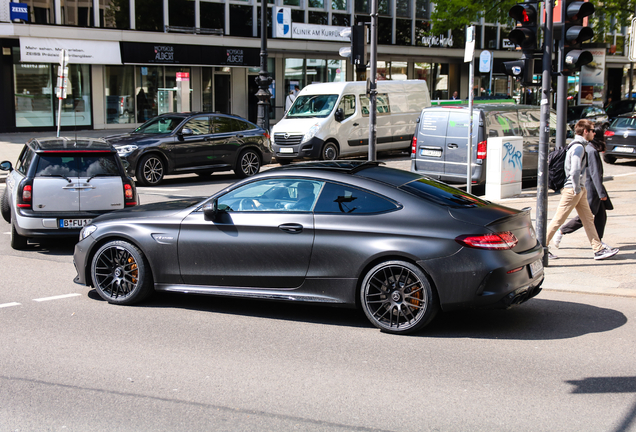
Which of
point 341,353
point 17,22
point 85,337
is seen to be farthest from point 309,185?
point 17,22

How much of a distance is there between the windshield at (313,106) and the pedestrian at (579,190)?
40.8ft

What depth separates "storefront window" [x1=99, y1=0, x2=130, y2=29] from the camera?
28.4 m

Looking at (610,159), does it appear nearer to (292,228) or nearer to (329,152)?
(329,152)

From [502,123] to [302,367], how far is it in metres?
11.6

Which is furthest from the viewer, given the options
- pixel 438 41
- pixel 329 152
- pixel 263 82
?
pixel 438 41

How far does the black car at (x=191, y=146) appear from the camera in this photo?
16.5m

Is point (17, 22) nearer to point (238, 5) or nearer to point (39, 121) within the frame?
point (39, 121)

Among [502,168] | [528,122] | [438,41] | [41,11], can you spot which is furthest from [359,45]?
[438,41]

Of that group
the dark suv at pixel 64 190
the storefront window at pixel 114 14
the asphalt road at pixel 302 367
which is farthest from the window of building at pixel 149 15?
the asphalt road at pixel 302 367

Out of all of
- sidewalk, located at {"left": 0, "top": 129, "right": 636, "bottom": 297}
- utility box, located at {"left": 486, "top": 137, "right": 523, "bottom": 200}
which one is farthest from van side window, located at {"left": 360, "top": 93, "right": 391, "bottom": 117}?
utility box, located at {"left": 486, "top": 137, "right": 523, "bottom": 200}

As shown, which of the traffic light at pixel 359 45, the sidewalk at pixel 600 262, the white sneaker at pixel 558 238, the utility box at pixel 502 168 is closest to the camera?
the sidewalk at pixel 600 262

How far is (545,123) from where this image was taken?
27.3 ft

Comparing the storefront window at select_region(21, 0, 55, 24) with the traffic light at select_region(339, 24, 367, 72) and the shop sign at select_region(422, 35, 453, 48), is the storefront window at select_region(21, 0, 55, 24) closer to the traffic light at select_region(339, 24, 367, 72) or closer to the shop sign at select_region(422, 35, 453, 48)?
the traffic light at select_region(339, 24, 367, 72)

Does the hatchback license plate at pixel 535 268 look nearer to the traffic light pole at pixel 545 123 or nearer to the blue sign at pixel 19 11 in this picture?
the traffic light pole at pixel 545 123
